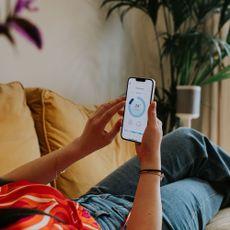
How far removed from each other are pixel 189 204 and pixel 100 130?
32cm

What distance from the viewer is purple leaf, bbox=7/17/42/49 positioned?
4.9 inches

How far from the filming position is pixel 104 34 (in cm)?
197

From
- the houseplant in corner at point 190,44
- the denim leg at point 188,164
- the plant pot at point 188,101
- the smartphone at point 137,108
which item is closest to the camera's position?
the smartphone at point 137,108

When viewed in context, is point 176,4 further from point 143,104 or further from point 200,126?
point 143,104

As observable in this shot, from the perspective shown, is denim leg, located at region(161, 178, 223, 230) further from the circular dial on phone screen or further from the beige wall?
the beige wall

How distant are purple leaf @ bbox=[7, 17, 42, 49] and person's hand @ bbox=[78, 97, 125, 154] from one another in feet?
2.44

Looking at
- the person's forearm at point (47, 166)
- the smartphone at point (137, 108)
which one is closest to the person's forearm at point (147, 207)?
the smartphone at point (137, 108)

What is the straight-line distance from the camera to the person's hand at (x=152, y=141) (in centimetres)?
69

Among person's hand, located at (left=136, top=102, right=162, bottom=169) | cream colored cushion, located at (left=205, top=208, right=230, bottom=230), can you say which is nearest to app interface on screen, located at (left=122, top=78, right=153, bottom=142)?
person's hand, located at (left=136, top=102, right=162, bottom=169)

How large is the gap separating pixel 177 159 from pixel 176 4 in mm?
1179

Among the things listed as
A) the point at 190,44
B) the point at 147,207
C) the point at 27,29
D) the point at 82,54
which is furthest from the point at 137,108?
the point at 190,44

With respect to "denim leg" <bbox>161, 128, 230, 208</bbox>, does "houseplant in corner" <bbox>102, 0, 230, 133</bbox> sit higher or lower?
higher

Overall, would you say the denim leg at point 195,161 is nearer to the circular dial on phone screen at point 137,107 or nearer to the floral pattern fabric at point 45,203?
the circular dial on phone screen at point 137,107

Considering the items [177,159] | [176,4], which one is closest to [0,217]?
[177,159]
